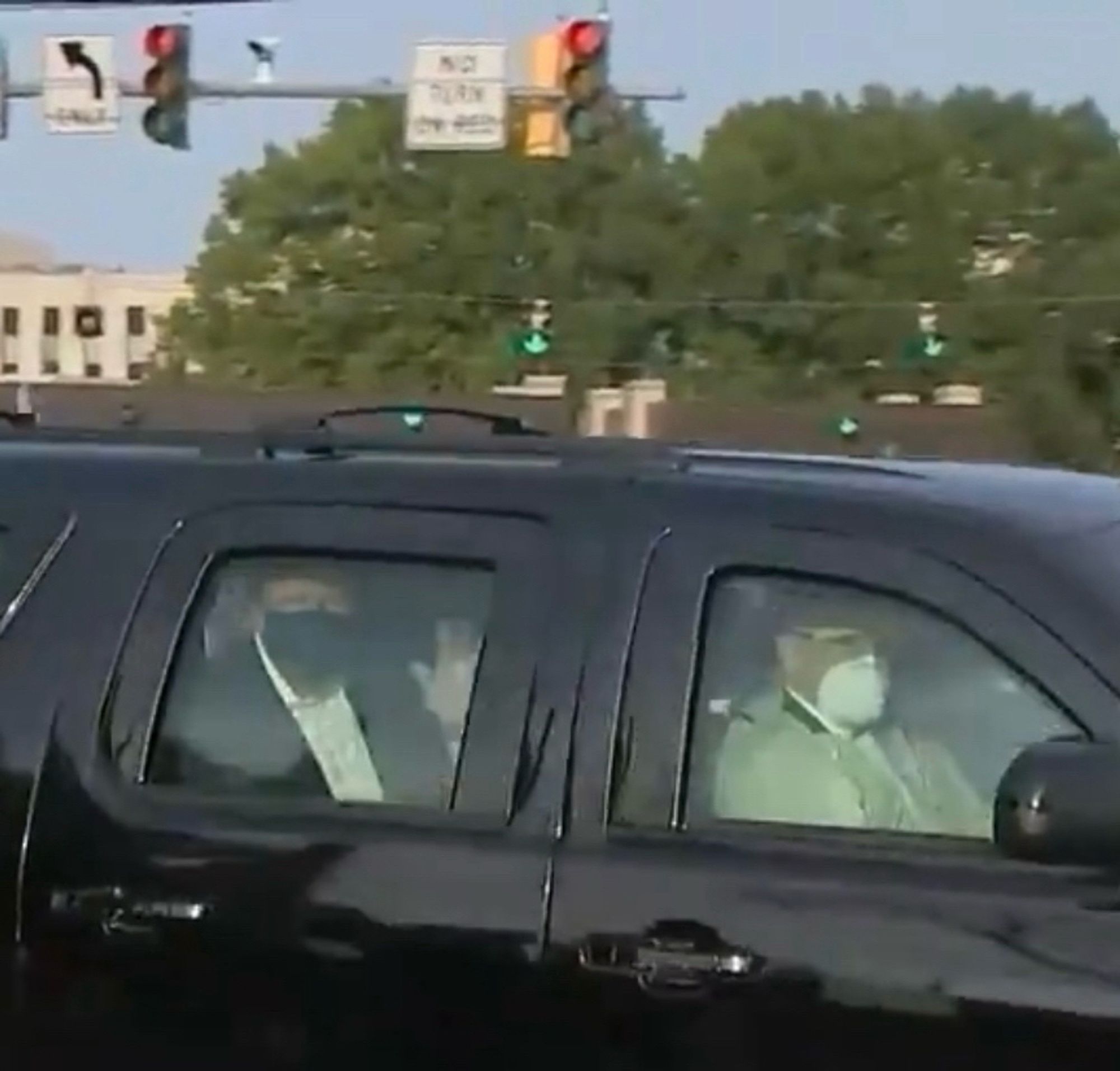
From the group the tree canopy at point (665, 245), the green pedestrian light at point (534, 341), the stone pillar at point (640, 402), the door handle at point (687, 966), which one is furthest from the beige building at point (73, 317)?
the door handle at point (687, 966)

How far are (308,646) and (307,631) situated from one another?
0.02 m

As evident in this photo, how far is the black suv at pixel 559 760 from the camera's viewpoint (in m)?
4.29

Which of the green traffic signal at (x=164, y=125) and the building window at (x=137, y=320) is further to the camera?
the building window at (x=137, y=320)

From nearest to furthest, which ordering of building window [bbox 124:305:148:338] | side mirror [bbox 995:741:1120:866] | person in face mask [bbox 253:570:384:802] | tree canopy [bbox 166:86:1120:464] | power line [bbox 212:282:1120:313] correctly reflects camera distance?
side mirror [bbox 995:741:1120:866] < person in face mask [bbox 253:570:384:802] < power line [bbox 212:282:1120:313] < tree canopy [bbox 166:86:1120:464] < building window [bbox 124:305:148:338]

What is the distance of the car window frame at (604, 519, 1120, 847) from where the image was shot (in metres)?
4.38

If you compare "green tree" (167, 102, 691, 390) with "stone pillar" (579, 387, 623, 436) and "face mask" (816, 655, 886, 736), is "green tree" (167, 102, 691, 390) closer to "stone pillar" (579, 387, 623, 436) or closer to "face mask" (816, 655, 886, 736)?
"stone pillar" (579, 387, 623, 436)

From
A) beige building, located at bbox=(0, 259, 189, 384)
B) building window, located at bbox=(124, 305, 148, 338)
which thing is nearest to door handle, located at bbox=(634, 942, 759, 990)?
beige building, located at bbox=(0, 259, 189, 384)

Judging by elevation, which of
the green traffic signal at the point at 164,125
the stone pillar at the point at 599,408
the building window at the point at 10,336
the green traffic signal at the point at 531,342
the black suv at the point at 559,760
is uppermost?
the green traffic signal at the point at 164,125

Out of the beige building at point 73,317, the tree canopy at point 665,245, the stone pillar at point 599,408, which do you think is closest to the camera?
the stone pillar at point 599,408

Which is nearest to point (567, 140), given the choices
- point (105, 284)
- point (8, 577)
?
point (8, 577)

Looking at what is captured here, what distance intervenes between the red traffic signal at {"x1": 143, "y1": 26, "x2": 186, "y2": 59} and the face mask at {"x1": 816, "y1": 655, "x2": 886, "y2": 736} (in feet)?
65.2

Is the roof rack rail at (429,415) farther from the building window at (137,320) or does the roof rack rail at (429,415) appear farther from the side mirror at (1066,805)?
the building window at (137,320)

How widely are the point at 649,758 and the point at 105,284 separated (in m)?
117

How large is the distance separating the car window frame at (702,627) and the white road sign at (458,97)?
67.2 ft
